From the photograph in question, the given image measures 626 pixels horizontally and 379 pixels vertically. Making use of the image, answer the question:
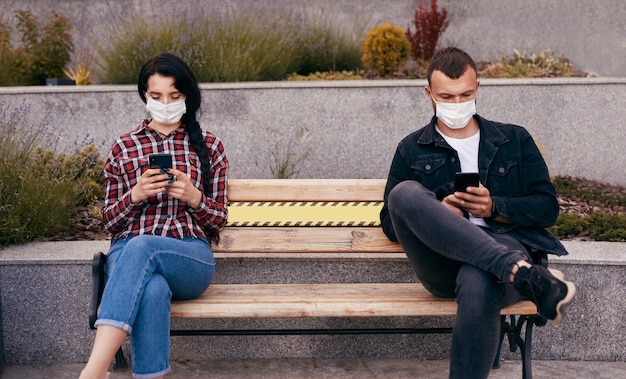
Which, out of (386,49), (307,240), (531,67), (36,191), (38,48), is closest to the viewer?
(307,240)

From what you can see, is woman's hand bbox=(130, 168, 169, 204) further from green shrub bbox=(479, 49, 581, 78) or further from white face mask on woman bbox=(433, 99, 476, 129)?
green shrub bbox=(479, 49, 581, 78)

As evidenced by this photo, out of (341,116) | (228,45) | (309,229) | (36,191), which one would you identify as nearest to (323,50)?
(228,45)

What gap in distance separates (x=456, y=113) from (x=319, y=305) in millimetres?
1013

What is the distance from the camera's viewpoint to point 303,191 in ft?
13.1

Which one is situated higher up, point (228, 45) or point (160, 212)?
point (228, 45)

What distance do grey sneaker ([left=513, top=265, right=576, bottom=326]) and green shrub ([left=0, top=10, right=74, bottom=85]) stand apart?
5515 millimetres

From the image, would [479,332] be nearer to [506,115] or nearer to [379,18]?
[506,115]

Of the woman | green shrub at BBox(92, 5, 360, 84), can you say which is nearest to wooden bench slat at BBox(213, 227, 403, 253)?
the woman

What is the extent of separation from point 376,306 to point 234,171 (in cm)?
279

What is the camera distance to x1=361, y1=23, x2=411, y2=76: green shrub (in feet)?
23.2

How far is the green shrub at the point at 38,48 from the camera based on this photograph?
23.9 feet

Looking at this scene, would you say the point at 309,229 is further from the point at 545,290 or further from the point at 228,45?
the point at 228,45

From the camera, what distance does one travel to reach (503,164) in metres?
3.58

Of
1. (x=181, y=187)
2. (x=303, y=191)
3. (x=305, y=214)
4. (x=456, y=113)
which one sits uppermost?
(x=456, y=113)
